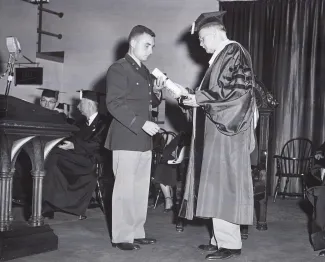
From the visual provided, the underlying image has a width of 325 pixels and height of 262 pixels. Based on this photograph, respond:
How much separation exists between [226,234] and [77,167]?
2167mm

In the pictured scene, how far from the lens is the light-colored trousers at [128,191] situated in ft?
10.8

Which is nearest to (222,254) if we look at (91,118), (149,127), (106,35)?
(149,127)

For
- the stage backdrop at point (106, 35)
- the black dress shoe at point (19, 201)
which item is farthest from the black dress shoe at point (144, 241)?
the stage backdrop at point (106, 35)

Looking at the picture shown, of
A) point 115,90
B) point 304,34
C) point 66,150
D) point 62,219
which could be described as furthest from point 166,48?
point 115,90

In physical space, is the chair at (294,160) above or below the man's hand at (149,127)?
below

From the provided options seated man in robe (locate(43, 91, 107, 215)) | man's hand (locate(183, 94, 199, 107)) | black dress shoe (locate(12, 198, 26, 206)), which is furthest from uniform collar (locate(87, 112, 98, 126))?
man's hand (locate(183, 94, 199, 107))

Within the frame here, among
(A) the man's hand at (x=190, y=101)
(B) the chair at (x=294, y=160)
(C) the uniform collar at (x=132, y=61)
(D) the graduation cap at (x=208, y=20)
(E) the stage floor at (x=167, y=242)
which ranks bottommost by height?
(E) the stage floor at (x=167, y=242)

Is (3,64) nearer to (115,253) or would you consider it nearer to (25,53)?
(25,53)

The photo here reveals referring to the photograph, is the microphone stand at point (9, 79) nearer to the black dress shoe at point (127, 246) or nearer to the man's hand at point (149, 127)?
the man's hand at point (149, 127)

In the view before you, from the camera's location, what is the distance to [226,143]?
3.09 metres

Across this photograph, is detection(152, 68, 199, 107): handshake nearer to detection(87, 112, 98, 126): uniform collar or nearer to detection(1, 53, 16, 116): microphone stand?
detection(1, 53, 16, 116): microphone stand

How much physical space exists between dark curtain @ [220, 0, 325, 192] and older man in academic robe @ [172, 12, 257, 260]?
12.3ft

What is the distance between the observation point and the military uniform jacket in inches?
126

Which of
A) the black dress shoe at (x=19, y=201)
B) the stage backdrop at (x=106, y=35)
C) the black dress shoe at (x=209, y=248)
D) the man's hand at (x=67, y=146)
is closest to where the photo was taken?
the black dress shoe at (x=209, y=248)
